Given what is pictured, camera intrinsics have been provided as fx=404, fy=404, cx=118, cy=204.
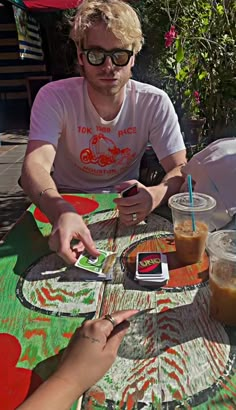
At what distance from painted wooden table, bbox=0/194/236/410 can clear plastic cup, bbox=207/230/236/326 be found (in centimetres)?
3

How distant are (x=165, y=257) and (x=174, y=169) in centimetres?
70

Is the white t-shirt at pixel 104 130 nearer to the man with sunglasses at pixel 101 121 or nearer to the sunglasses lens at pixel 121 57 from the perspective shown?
the man with sunglasses at pixel 101 121

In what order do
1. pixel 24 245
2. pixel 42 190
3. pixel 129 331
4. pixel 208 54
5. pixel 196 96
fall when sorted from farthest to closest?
pixel 196 96
pixel 208 54
pixel 42 190
pixel 24 245
pixel 129 331

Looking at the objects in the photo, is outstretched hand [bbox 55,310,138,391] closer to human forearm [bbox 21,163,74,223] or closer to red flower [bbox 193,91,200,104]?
human forearm [bbox 21,163,74,223]

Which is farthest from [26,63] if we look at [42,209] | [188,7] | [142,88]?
[42,209]

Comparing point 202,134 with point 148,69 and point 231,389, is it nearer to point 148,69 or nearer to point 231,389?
point 148,69

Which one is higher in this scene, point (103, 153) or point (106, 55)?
point (106, 55)

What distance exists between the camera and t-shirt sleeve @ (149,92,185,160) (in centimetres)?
190

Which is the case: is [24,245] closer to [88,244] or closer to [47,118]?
[88,244]

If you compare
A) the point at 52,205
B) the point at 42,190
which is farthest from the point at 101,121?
the point at 52,205

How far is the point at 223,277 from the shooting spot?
928 millimetres

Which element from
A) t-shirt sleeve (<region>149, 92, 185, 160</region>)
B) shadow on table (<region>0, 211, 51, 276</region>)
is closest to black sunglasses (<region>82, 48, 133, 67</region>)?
t-shirt sleeve (<region>149, 92, 185, 160</region>)

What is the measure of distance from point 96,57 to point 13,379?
1374 millimetres

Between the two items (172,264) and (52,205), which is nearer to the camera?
(172,264)
